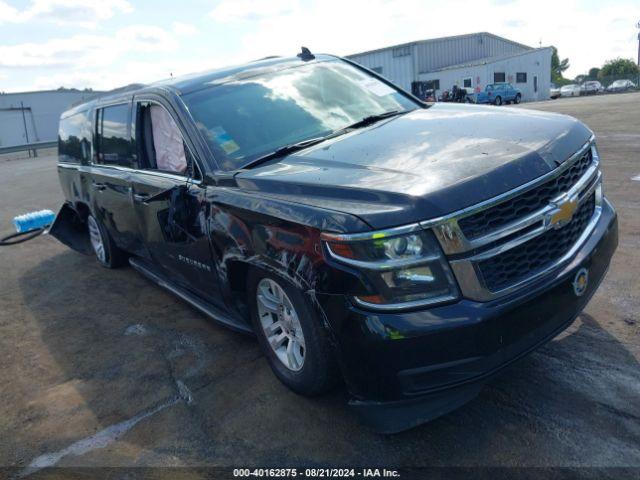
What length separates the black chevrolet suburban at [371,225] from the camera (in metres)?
2.25

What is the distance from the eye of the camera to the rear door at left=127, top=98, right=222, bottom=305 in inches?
135

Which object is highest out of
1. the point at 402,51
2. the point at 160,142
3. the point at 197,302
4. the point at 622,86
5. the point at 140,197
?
the point at 402,51

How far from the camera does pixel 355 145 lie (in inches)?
Result: 123

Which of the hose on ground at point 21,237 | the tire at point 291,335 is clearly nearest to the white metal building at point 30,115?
the hose on ground at point 21,237

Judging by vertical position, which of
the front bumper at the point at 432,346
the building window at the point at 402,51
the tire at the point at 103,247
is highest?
the building window at the point at 402,51

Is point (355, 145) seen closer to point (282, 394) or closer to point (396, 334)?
point (396, 334)

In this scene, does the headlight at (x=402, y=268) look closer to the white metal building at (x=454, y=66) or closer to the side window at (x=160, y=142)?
the side window at (x=160, y=142)

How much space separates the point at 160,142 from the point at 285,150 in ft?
3.96

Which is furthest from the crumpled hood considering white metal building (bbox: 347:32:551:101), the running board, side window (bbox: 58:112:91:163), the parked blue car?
white metal building (bbox: 347:32:551:101)

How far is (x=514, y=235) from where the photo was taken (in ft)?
7.79

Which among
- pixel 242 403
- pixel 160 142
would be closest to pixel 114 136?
pixel 160 142

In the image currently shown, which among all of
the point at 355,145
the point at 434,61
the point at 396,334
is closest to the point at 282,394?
the point at 396,334

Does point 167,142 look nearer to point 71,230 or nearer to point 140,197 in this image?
point 140,197

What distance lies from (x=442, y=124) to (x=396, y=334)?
1575mm
